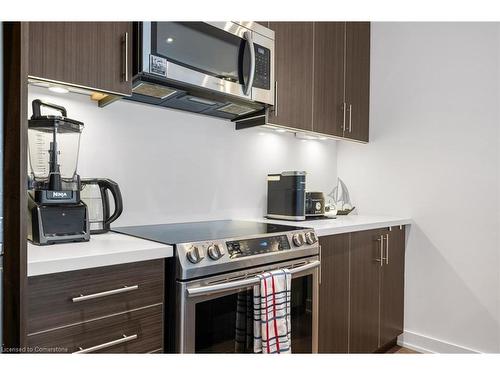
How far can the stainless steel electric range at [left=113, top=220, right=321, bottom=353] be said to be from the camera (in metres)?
1.21

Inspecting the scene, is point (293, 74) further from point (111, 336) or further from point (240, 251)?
point (111, 336)

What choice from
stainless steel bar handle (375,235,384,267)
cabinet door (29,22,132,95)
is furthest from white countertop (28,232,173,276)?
stainless steel bar handle (375,235,384,267)

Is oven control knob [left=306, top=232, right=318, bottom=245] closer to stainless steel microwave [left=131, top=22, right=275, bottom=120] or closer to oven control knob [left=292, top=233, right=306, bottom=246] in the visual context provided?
oven control knob [left=292, top=233, right=306, bottom=246]

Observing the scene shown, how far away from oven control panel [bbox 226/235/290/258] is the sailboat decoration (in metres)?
1.09

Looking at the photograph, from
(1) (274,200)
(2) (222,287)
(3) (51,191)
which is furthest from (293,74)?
(3) (51,191)

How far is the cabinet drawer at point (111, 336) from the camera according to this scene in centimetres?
96

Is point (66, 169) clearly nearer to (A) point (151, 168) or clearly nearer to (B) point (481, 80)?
(A) point (151, 168)

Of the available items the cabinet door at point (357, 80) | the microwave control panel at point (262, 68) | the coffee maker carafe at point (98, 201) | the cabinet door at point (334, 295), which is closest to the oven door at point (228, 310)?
the cabinet door at point (334, 295)

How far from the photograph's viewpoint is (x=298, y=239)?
1.63 meters

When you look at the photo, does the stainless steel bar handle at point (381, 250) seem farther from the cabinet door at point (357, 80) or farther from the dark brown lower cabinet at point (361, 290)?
the cabinet door at point (357, 80)
